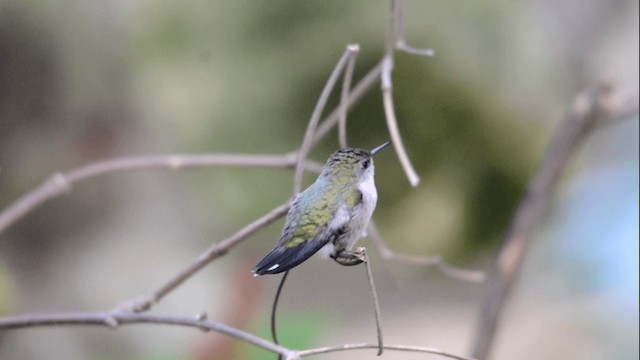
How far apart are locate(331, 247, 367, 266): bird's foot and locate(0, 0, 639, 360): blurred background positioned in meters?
0.64

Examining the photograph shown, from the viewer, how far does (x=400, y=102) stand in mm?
938

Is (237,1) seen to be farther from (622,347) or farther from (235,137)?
(622,347)

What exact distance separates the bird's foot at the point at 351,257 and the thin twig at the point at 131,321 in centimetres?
7

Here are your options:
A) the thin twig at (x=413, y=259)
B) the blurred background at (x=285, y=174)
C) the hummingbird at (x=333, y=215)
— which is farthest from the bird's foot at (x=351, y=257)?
the blurred background at (x=285, y=174)

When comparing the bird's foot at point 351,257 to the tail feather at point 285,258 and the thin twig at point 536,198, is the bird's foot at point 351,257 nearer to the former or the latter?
A: the tail feather at point 285,258

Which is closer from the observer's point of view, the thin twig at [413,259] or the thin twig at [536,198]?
the thin twig at [413,259]

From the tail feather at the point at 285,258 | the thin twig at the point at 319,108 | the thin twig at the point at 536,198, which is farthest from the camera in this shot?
the thin twig at the point at 536,198

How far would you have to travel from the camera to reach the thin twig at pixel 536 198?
2.71 ft

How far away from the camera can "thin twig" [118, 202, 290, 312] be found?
0.40 metres

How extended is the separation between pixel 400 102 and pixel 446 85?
0.12 metres

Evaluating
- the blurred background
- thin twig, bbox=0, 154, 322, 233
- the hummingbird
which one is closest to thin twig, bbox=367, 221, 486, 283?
thin twig, bbox=0, 154, 322, 233

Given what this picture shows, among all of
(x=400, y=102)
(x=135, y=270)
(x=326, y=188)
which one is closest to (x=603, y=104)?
(x=400, y=102)

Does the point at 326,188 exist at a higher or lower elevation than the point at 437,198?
lower

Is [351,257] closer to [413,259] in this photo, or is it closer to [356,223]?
[356,223]
